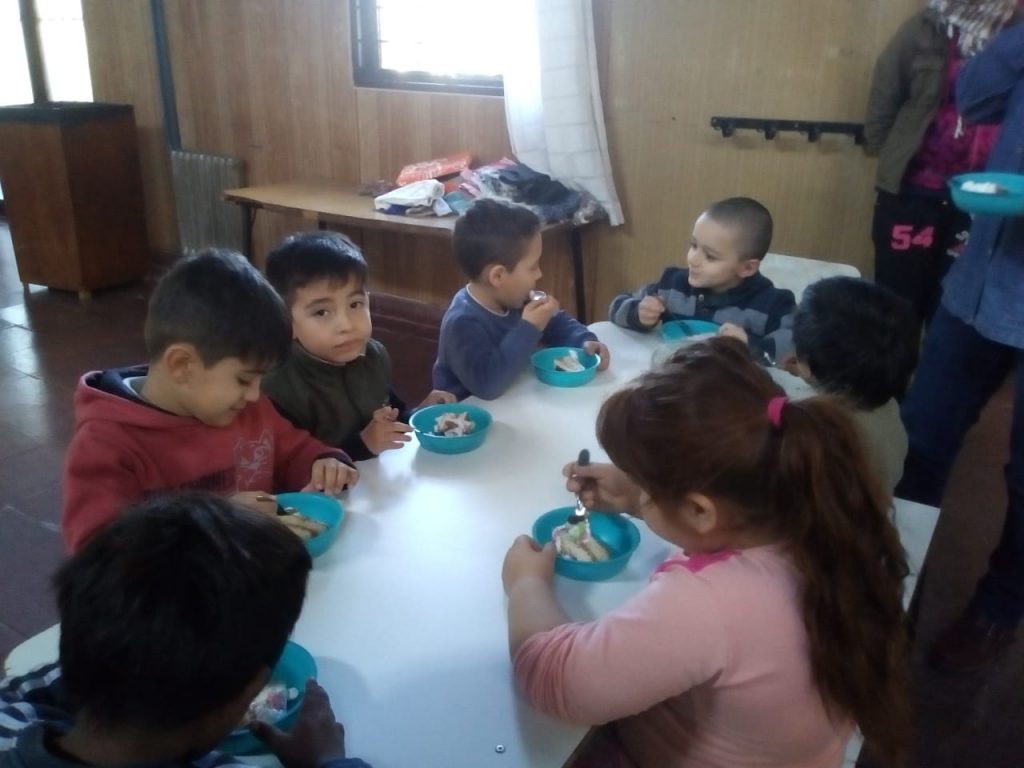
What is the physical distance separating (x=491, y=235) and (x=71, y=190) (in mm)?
3257

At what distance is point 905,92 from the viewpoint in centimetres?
267

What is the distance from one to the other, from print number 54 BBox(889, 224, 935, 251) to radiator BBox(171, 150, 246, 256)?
3.07m

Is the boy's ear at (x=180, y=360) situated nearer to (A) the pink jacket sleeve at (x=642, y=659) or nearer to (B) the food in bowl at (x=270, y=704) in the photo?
(B) the food in bowl at (x=270, y=704)

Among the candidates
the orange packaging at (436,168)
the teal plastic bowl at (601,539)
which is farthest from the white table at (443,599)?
the orange packaging at (436,168)

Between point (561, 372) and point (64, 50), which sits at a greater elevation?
point (64, 50)

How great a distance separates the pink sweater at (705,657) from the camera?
0.83 meters

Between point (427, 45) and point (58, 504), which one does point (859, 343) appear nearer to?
point (58, 504)

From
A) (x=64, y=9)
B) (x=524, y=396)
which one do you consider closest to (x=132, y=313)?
(x=64, y=9)

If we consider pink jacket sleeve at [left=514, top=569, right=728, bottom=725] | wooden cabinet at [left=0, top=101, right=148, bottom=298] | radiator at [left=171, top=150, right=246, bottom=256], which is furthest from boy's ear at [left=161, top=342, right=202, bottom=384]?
wooden cabinet at [left=0, top=101, right=148, bottom=298]

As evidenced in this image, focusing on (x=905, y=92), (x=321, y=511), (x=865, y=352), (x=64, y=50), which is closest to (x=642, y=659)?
(x=321, y=511)

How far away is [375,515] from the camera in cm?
124

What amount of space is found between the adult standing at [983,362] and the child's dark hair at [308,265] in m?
1.19

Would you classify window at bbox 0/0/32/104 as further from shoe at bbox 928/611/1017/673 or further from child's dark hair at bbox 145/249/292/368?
shoe at bbox 928/611/1017/673

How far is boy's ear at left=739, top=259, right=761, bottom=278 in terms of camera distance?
212 centimetres
